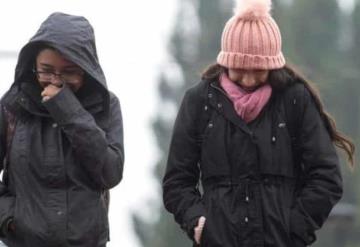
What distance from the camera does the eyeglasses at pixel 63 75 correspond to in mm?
6629

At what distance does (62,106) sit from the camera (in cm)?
651

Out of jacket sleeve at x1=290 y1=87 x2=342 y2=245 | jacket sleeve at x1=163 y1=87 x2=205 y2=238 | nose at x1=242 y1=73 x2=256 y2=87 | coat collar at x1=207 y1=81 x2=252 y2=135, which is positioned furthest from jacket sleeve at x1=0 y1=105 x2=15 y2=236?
jacket sleeve at x1=290 y1=87 x2=342 y2=245

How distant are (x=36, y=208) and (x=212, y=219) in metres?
0.69

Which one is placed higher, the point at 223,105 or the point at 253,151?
the point at 223,105

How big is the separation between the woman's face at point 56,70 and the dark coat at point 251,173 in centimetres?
47

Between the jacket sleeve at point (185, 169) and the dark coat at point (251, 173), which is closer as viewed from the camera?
the dark coat at point (251, 173)

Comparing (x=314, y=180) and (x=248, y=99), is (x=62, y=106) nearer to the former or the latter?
(x=248, y=99)

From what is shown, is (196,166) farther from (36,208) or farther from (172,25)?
(172,25)

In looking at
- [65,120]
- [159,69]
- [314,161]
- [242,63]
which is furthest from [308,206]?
[159,69]

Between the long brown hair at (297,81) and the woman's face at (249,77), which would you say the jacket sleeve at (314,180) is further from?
the woman's face at (249,77)

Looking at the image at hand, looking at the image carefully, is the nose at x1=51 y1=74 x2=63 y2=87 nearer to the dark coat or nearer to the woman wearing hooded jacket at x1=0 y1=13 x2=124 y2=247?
the woman wearing hooded jacket at x1=0 y1=13 x2=124 y2=247

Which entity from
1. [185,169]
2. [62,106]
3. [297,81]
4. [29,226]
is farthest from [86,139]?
[297,81]

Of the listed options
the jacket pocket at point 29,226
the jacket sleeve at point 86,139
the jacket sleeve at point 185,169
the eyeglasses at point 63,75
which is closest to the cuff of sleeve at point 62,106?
the jacket sleeve at point 86,139

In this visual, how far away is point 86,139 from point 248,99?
Result: 0.69 metres
